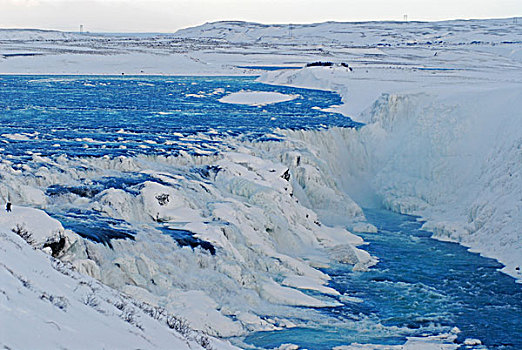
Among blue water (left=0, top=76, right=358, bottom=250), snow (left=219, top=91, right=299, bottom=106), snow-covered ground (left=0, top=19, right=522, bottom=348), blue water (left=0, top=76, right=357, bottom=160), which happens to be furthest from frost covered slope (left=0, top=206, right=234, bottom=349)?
snow (left=219, top=91, right=299, bottom=106)

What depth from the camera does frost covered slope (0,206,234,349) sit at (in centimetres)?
605

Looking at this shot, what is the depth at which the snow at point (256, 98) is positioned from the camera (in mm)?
39656

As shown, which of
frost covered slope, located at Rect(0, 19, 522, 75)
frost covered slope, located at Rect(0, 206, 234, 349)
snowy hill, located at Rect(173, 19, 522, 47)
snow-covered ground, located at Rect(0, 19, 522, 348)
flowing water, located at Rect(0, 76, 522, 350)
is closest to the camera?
frost covered slope, located at Rect(0, 206, 234, 349)

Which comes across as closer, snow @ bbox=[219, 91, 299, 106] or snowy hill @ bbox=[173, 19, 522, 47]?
snow @ bbox=[219, 91, 299, 106]

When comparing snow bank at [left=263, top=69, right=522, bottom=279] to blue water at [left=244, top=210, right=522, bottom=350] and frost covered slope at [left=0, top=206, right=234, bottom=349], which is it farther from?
frost covered slope at [left=0, top=206, right=234, bottom=349]

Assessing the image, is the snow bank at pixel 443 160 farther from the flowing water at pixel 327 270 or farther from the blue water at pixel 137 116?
the blue water at pixel 137 116

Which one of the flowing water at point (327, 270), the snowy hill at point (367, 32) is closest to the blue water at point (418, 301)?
the flowing water at point (327, 270)

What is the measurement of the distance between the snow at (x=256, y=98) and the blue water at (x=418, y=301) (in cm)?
1982

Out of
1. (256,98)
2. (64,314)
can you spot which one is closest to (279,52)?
(256,98)

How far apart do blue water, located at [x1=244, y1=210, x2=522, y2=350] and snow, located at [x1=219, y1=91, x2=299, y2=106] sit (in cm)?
1982

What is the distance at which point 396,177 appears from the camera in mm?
27250

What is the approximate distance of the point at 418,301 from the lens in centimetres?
1538

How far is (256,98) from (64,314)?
34753mm

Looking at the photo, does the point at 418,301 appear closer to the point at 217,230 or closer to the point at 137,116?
the point at 217,230
